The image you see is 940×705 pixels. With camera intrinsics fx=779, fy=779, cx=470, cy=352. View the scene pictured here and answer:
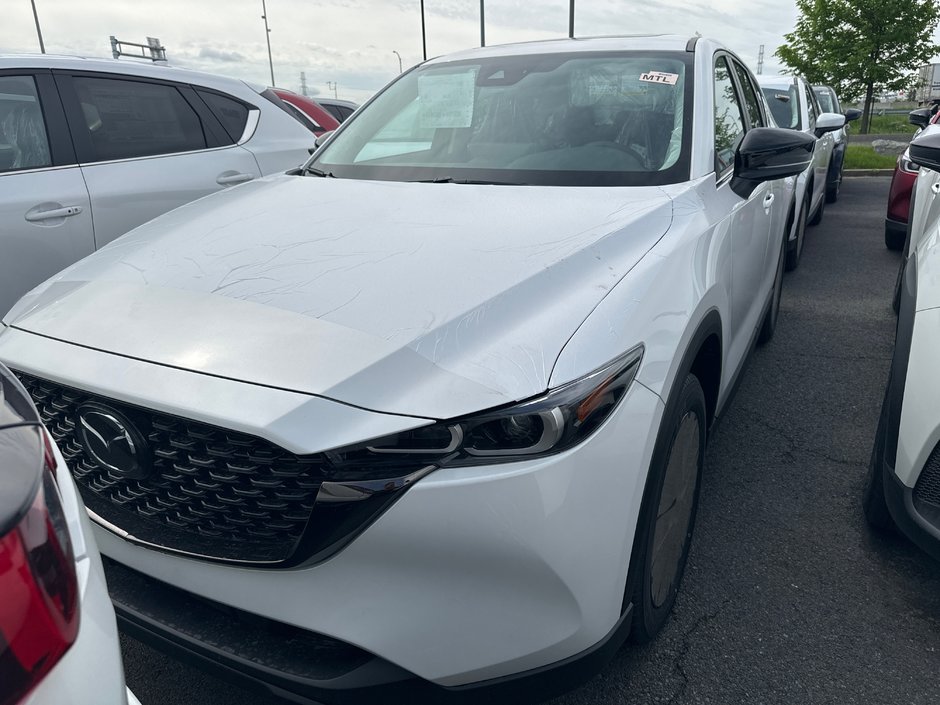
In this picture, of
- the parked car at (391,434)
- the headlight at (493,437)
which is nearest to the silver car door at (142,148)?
the parked car at (391,434)

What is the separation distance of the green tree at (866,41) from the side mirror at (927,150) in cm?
2118

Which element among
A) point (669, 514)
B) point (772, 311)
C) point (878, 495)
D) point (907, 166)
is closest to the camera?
point (669, 514)

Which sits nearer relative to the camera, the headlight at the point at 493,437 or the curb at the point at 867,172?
the headlight at the point at 493,437

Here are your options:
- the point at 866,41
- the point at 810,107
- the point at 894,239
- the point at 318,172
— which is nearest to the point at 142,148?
the point at 318,172

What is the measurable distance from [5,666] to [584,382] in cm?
106

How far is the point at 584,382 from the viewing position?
5.06 feet

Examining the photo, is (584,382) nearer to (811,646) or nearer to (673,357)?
(673,357)

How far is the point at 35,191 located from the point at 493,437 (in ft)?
9.92

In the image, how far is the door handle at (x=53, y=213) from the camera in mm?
3504

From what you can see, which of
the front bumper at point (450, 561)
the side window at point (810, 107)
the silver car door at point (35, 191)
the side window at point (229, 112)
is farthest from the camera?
the side window at point (810, 107)

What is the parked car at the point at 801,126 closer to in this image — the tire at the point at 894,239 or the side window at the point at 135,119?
the tire at the point at 894,239

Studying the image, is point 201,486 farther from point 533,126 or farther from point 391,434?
point 533,126

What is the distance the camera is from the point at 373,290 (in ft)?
5.93

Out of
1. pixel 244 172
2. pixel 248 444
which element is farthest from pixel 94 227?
pixel 248 444
